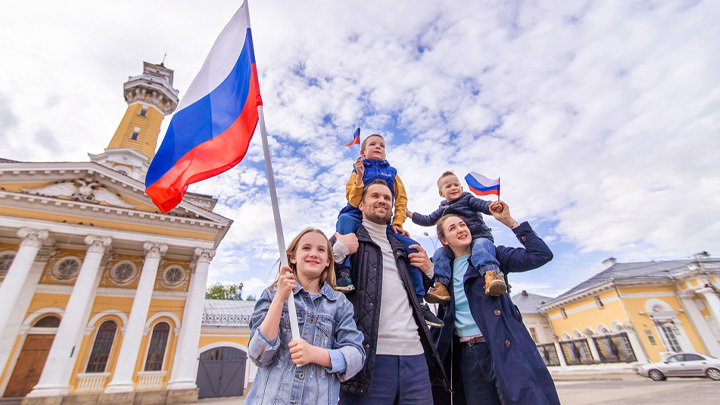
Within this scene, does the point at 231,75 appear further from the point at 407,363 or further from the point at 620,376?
the point at 620,376

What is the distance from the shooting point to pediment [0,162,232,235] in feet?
46.4

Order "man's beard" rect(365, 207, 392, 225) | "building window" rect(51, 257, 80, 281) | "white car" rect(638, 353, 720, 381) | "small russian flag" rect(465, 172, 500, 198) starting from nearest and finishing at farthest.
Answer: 1. "man's beard" rect(365, 207, 392, 225)
2. "small russian flag" rect(465, 172, 500, 198)
3. "white car" rect(638, 353, 720, 381)
4. "building window" rect(51, 257, 80, 281)

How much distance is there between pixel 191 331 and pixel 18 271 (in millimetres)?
7431

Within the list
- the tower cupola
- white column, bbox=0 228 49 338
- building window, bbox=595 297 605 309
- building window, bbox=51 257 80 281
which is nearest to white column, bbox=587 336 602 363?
building window, bbox=595 297 605 309

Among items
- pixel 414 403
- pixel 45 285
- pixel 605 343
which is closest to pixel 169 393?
pixel 45 285

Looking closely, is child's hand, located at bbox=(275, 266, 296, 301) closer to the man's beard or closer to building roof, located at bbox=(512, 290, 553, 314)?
the man's beard

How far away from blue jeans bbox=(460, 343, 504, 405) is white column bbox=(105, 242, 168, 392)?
629 inches

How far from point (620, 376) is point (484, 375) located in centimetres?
2180

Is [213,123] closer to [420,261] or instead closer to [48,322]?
[420,261]

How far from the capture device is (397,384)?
2025 millimetres

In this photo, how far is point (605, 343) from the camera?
18.9 m

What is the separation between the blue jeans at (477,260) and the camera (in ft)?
8.28

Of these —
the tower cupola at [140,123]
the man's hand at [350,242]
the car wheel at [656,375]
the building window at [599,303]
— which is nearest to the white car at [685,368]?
the car wheel at [656,375]

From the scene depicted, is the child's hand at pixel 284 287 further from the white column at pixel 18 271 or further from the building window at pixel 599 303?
the building window at pixel 599 303
